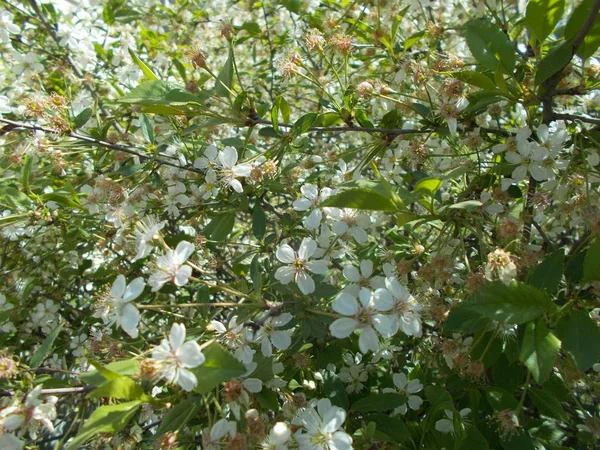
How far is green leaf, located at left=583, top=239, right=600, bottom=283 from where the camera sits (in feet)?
2.94

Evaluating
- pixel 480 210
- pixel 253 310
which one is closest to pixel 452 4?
pixel 480 210

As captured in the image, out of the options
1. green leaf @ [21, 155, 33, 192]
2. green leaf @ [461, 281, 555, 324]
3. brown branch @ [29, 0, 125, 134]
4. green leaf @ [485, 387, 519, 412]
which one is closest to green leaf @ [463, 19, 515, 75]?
green leaf @ [461, 281, 555, 324]

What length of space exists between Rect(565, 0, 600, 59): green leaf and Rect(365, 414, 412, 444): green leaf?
93 centimetres

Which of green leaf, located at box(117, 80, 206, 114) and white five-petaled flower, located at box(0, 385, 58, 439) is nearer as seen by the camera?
white five-petaled flower, located at box(0, 385, 58, 439)

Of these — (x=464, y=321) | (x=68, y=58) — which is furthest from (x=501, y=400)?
(x=68, y=58)

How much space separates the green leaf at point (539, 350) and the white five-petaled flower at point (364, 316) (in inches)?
9.7

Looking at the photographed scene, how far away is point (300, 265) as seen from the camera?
114 cm

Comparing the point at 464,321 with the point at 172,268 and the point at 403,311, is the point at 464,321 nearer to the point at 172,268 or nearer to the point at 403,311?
the point at 403,311

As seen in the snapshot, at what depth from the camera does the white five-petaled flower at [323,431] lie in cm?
96

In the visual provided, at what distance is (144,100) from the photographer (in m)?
1.12

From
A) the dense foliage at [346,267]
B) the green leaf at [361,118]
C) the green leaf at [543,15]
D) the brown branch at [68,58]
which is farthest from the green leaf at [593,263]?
the brown branch at [68,58]

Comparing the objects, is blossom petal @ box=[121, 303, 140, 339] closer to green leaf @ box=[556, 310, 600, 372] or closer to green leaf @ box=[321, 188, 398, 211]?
green leaf @ box=[321, 188, 398, 211]

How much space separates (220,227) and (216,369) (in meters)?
0.62

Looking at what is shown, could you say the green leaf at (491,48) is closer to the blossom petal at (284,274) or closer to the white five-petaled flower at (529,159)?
the white five-petaled flower at (529,159)
